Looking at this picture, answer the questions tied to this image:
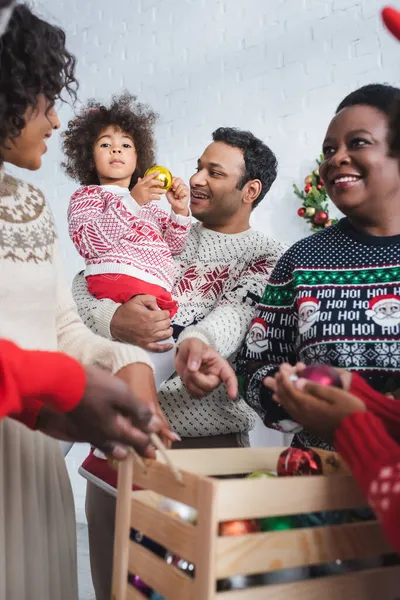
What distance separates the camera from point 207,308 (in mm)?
1438

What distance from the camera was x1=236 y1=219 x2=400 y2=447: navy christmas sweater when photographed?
993mm

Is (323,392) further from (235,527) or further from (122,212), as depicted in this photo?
(122,212)

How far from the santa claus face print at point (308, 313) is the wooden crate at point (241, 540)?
0.33 meters

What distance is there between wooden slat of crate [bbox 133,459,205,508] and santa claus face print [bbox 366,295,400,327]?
0.43 meters

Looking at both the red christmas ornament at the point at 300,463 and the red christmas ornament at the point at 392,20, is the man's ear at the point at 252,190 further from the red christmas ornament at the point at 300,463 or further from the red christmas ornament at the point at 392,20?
the red christmas ornament at the point at 300,463

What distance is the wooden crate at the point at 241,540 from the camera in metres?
0.67

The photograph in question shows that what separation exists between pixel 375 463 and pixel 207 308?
81 cm

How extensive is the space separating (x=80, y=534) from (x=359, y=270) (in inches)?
102

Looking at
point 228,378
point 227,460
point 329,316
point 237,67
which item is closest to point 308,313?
point 329,316

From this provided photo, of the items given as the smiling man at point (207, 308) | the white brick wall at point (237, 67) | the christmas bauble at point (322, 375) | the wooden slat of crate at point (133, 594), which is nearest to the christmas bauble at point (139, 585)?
the wooden slat of crate at point (133, 594)

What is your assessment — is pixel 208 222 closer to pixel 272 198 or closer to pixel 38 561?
pixel 38 561

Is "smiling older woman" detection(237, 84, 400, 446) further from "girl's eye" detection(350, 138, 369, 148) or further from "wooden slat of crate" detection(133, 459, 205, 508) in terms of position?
"wooden slat of crate" detection(133, 459, 205, 508)

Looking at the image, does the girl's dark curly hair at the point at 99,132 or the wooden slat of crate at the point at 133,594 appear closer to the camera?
the wooden slat of crate at the point at 133,594

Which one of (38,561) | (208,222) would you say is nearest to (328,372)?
(38,561)
